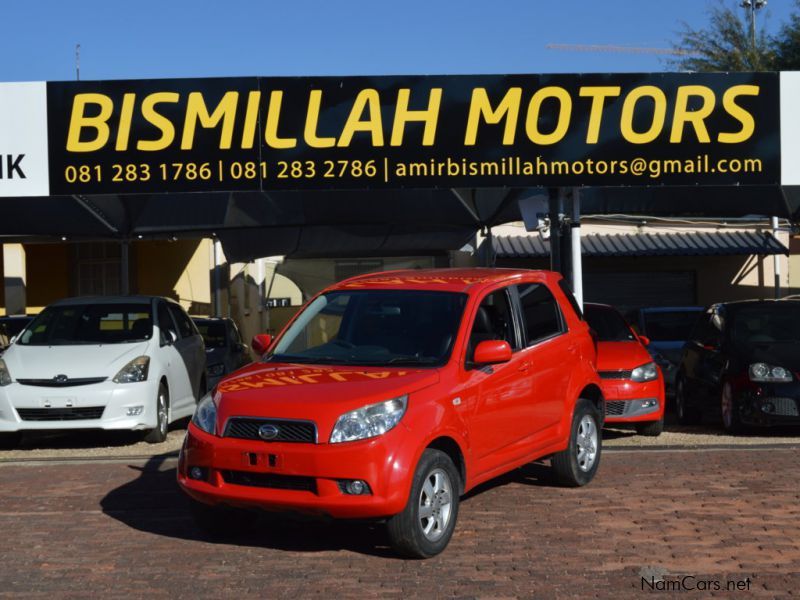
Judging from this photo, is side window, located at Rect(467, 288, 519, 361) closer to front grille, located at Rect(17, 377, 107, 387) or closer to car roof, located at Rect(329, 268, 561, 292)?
car roof, located at Rect(329, 268, 561, 292)

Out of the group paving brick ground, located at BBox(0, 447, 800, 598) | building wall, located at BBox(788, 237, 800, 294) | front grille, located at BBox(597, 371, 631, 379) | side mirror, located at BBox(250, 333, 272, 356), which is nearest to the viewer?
paving brick ground, located at BBox(0, 447, 800, 598)

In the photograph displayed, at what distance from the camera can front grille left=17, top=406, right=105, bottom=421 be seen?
12062 mm

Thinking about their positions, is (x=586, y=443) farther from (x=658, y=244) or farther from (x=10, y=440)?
(x=658, y=244)

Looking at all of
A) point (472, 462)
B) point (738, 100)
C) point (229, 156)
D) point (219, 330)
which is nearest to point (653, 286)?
point (219, 330)

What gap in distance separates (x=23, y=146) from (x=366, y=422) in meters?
7.34

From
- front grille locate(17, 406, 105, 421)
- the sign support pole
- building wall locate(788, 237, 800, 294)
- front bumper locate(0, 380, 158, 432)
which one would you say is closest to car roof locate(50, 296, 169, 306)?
front bumper locate(0, 380, 158, 432)

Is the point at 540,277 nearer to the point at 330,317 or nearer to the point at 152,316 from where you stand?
the point at 330,317

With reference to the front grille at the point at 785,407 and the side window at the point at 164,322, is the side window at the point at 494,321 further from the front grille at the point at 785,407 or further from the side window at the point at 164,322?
the side window at the point at 164,322

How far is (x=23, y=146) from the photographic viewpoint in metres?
12.7

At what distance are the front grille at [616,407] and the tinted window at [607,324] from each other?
129cm

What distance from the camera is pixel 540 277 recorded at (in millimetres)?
9484

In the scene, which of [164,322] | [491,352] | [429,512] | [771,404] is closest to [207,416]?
[429,512]

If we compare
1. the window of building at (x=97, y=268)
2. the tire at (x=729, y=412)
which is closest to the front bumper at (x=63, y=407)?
the tire at (x=729, y=412)

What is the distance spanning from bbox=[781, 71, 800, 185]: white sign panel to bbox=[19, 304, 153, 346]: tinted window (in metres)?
7.46
